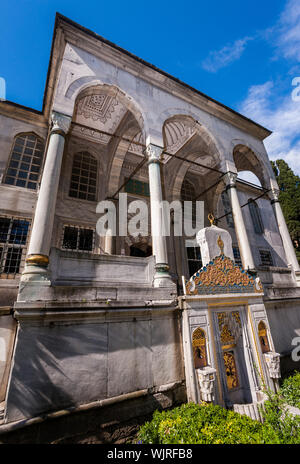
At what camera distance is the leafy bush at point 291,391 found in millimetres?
4370

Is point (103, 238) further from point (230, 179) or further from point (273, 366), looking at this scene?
A: point (273, 366)

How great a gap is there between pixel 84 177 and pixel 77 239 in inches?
130

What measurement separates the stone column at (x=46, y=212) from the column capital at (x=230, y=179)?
250 inches

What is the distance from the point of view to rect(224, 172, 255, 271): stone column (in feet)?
24.6

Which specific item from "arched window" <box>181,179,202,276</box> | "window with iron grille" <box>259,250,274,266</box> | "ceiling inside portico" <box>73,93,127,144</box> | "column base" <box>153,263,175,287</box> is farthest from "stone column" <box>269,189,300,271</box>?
"ceiling inside portico" <box>73,93,127,144</box>

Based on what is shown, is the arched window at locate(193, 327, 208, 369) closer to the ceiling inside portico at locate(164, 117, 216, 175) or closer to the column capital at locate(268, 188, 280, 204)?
the column capital at locate(268, 188, 280, 204)

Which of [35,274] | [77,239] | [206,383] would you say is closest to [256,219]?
[77,239]

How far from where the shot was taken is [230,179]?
861 centimetres

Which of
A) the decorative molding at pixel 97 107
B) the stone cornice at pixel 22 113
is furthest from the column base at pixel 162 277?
the stone cornice at pixel 22 113

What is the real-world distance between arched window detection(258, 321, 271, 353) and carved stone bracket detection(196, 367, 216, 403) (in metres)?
2.09

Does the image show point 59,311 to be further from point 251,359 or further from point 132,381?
point 251,359

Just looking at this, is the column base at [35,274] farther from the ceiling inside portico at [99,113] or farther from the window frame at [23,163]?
the ceiling inside portico at [99,113]

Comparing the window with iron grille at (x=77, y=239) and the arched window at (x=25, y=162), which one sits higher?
the arched window at (x=25, y=162)

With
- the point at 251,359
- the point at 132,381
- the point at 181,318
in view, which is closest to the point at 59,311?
the point at 132,381
